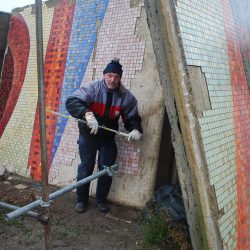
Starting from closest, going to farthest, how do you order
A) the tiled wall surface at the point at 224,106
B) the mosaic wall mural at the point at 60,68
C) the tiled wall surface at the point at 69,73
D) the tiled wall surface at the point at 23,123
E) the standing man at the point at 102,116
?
1. the tiled wall surface at the point at 224,106
2. the standing man at the point at 102,116
3. the tiled wall surface at the point at 69,73
4. the mosaic wall mural at the point at 60,68
5. the tiled wall surface at the point at 23,123

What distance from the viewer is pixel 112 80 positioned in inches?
145

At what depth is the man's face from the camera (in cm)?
368

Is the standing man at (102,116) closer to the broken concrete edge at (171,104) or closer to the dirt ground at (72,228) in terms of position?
the dirt ground at (72,228)

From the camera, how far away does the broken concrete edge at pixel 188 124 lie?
2.31m

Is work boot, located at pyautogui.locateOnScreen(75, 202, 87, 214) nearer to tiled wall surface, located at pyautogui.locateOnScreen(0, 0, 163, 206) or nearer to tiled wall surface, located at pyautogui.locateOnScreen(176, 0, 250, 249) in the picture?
tiled wall surface, located at pyautogui.locateOnScreen(0, 0, 163, 206)

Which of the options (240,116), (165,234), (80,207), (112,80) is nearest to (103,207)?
(80,207)

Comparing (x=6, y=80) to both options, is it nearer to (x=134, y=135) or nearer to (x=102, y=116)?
(x=102, y=116)

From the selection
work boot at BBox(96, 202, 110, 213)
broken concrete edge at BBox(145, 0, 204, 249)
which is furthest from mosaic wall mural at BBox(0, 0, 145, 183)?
broken concrete edge at BBox(145, 0, 204, 249)

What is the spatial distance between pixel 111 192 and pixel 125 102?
119 cm

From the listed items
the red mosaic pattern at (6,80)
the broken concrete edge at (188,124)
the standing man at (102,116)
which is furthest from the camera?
the red mosaic pattern at (6,80)

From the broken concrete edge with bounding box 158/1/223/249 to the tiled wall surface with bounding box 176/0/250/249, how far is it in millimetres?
85

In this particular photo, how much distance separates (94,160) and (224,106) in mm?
1720

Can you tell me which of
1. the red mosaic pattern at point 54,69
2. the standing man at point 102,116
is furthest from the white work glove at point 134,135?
the red mosaic pattern at point 54,69

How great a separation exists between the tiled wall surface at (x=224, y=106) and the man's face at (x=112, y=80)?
1.19m
